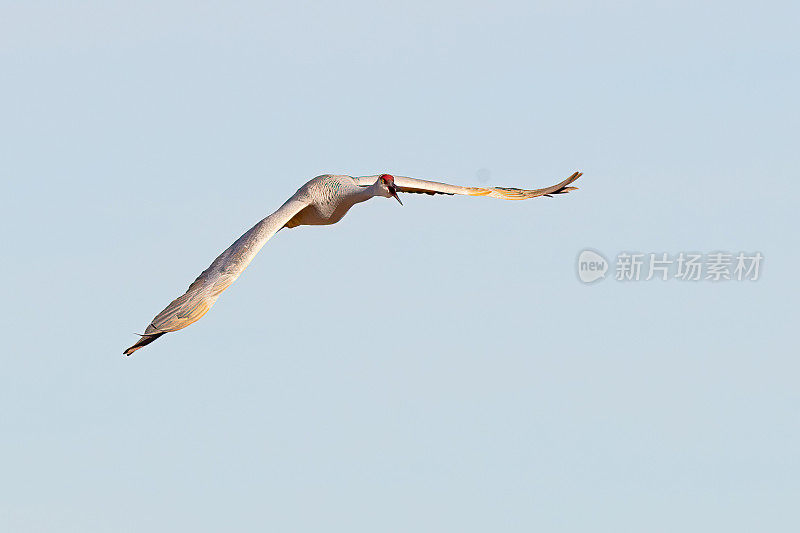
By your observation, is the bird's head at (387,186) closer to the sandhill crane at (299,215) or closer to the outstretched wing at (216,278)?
the sandhill crane at (299,215)

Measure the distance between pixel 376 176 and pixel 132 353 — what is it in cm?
862

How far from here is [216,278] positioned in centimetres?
2839

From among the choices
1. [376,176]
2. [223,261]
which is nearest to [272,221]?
[223,261]

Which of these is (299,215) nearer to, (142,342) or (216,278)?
(216,278)

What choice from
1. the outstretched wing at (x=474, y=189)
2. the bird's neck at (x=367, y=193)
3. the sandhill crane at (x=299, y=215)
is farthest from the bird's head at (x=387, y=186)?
the outstretched wing at (x=474, y=189)

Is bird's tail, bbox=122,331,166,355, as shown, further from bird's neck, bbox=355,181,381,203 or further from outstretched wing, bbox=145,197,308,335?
bird's neck, bbox=355,181,381,203

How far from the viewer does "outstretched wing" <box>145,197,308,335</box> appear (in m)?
27.2

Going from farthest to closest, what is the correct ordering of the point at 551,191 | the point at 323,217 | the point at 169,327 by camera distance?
1. the point at 551,191
2. the point at 323,217
3. the point at 169,327

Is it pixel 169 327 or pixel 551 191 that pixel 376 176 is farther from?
pixel 169 327

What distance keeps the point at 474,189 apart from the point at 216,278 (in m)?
8.51

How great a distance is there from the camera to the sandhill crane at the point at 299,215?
89.9 ft

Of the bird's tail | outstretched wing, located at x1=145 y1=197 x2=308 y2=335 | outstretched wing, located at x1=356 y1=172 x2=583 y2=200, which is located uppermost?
outstretched wing, located at x1=356 y1=172 x2=583 y2=200

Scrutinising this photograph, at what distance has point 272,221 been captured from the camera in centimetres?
3038

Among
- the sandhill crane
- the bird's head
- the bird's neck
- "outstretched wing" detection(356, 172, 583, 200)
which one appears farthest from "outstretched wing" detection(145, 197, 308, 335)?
"outstretched wing" detection(356, 172, 583, 200)
